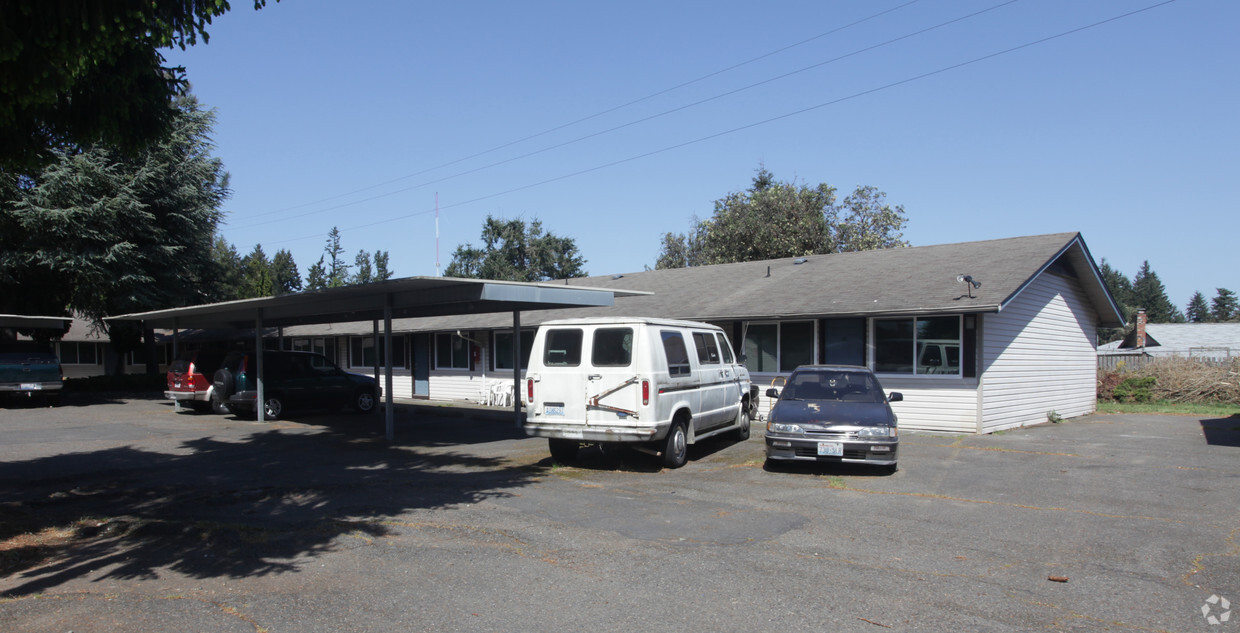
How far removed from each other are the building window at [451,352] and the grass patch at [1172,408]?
20564mm

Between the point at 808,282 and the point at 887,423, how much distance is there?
32.2ft

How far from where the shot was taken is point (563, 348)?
1121 centimetres

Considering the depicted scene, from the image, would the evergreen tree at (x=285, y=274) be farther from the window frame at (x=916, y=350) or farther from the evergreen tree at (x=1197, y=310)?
the evergreen tree at (x=1197, y=310)

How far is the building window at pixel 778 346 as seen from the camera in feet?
58.7

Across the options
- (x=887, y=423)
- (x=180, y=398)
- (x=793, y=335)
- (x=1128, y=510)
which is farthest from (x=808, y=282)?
(x=180, y=398)

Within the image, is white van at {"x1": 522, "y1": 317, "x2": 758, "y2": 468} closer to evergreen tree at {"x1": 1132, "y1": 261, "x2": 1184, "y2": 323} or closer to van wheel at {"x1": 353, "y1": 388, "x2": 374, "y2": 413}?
van wheel at {"x1": 353, "y1": 388, "x2": 374, "y2": 413}

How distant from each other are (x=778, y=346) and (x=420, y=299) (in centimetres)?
873

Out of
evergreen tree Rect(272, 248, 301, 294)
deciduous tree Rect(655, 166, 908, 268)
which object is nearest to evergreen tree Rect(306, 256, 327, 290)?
evergreen tree Rect(272, 248, 301, 294)

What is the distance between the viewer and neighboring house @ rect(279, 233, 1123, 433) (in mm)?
15672

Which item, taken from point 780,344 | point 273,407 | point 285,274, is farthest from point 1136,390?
point 285,274

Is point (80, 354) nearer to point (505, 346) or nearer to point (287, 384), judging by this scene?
point (287, 384)

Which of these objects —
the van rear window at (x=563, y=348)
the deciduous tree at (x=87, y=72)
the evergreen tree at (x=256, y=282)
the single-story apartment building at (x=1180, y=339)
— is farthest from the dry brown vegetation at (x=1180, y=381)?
the evergreen tree at (x=256, y=282)

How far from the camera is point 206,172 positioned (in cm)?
2770

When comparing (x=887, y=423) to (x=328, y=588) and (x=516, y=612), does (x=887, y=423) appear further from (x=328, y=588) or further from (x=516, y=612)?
(x=328, y=588)
